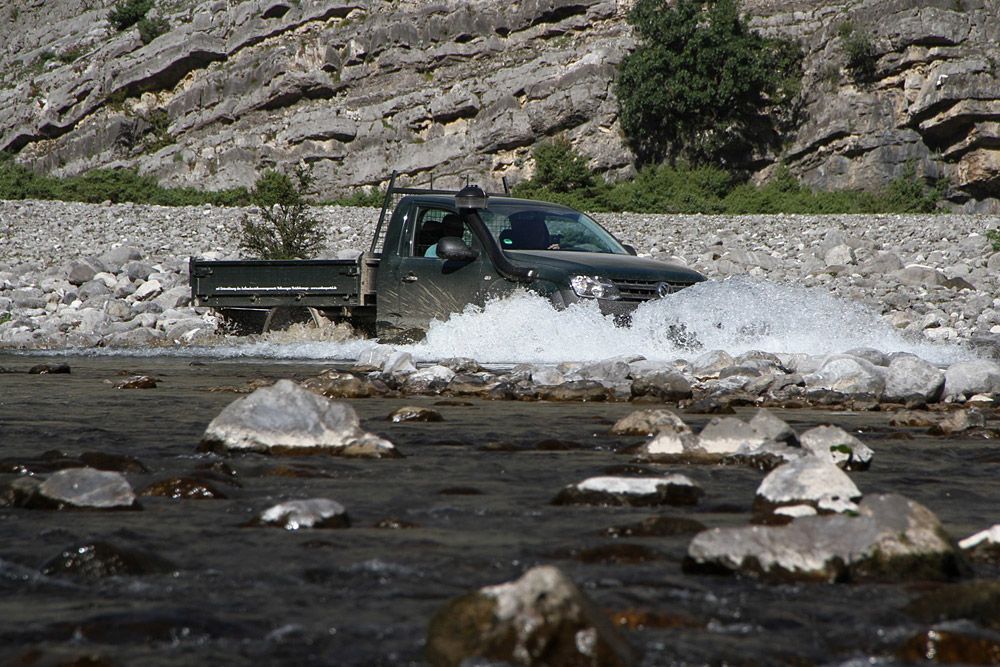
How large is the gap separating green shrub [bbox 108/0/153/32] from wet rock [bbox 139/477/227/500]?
75351 millimetres

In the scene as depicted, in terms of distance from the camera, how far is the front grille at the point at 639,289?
10477 mm

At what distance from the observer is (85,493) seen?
139 inches

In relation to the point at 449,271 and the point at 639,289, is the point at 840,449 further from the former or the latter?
the point at 449,271

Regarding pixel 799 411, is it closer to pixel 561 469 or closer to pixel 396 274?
pixel 561 469

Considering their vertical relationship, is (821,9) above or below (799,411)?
above

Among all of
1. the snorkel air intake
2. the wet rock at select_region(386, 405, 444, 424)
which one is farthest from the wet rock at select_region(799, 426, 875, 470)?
the snorkel air intake

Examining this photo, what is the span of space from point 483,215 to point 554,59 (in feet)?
144

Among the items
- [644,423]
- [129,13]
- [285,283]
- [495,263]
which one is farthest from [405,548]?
[129,13]

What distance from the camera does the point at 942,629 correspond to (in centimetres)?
219

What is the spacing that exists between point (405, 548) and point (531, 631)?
1.03 m

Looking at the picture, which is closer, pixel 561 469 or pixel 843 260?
pixel 561 469

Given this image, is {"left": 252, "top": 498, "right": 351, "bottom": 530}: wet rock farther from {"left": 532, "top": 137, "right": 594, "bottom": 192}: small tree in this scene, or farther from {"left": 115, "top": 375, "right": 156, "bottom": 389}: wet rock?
{"left": 532, "top": 137, "right": 594, "bottom": 192}: small tree

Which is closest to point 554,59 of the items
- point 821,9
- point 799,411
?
point 821,9

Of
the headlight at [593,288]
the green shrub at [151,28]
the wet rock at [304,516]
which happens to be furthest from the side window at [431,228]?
the green shrub at [151,28]
